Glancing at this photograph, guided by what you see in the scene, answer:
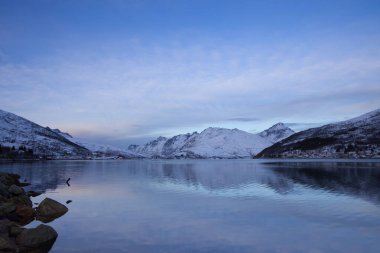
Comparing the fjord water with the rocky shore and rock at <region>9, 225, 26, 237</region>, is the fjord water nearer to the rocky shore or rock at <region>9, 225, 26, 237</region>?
the rocky shore

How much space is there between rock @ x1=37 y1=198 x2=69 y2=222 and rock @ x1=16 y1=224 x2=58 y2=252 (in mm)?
9515

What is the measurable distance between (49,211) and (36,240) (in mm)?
13011

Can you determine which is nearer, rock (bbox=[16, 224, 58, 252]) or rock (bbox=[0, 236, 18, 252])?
rock (bbox=[0, 236, 18, 252])

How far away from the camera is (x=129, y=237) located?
28734 millimetres

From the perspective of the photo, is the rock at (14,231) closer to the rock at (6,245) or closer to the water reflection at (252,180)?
the rock at (6,245)

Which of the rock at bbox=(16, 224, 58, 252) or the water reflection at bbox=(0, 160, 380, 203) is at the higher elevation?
the water reflection at bbox=(0, 160, 380, 203)

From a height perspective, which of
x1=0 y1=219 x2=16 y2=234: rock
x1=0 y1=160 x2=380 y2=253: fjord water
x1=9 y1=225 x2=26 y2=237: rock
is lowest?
x1=0 y1=160 x2=380 y2=253: fjord water

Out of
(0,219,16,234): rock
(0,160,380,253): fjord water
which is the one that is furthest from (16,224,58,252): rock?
(0,219,16,234): rock

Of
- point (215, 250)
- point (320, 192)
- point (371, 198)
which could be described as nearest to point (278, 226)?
point (215, 250)

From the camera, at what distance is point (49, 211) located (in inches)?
1511

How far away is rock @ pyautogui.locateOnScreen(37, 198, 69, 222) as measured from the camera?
1458 inches

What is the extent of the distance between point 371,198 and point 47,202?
141 ft

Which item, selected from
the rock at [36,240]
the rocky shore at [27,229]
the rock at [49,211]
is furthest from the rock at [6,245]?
the rock at [49,211]

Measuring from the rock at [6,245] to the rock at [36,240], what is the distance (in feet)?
2.39
